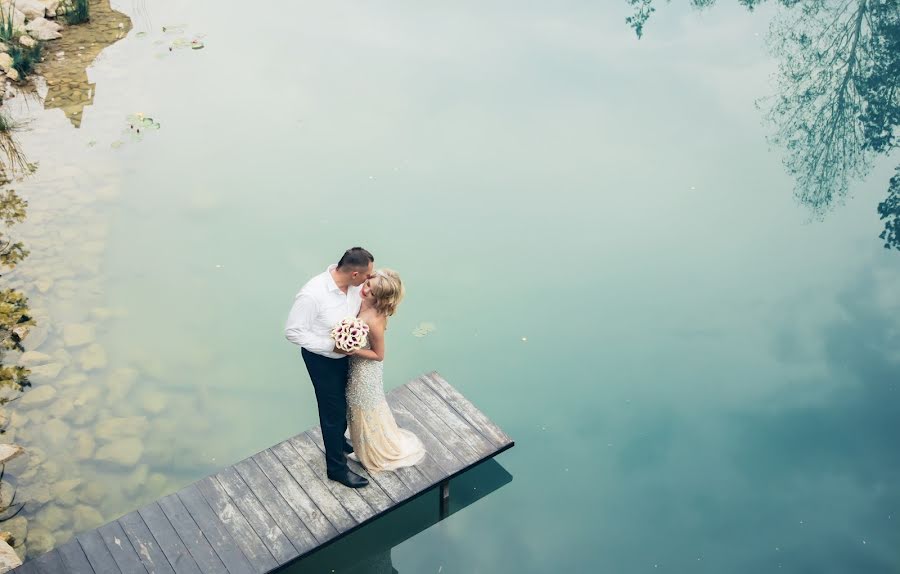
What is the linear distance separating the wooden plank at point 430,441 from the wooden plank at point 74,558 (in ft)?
6.51

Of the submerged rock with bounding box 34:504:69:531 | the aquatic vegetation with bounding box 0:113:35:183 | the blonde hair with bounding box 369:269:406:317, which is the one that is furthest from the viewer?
the aquatic vegetation with bounding box 0:113:35:183

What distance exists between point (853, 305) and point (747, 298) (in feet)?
3.06

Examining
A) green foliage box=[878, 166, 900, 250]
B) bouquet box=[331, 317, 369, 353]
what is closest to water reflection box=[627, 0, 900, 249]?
green foliage box=[878, 166, 900, 250]

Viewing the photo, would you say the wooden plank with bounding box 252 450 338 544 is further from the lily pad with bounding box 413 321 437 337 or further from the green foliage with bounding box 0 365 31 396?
the green foliage with bounding box 0 365 31 396

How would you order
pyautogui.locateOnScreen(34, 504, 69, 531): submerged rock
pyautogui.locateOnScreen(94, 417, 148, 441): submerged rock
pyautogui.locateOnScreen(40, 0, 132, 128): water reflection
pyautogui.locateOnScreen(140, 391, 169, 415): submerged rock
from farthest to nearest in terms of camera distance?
pyautogui.locateOnScreen(40, 0, 132, 128): water reflection < pyautogui.locateOnScreen(140, 391, 169, 415): submerged rock < pyautogui.locateOnScreen(94, 417, 148, 441): submerged rock < pyautogui.locateOnScreen(34, 504, 69, 531): submerged rock

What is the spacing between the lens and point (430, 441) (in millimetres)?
5477

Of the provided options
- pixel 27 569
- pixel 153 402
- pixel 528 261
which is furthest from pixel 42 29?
pixel 27 569

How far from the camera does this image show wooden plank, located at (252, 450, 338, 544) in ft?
15.9

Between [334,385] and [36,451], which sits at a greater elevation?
[334,385]

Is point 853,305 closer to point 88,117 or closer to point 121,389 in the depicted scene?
point 121,389

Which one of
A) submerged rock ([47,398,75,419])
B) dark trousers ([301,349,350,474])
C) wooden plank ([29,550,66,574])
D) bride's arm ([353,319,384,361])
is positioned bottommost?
submerged rock ([47,398,75,419])

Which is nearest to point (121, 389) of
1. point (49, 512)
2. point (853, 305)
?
point (49, 512)

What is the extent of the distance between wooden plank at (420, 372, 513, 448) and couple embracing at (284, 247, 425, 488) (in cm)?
47

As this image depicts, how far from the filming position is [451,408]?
5.74m
